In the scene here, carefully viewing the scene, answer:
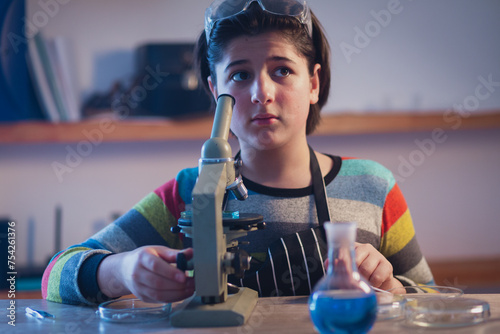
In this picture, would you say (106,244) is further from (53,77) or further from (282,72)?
(53,77)

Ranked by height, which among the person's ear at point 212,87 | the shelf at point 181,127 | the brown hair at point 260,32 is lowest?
the person's ear at point 212,87

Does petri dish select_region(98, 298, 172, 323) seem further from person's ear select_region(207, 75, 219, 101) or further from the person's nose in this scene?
person's ear select_region(207, 75, 219, 101)

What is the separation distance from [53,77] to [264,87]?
1.46 m

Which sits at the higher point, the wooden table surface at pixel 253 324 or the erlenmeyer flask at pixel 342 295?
the erlenmeyer flask at pixel 342 295

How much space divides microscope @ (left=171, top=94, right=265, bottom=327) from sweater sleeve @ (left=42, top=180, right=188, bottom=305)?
29 centimetres

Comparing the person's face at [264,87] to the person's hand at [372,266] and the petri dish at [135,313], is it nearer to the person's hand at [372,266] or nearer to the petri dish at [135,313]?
the person's hand at [372,266]

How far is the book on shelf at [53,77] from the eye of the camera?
243 centimetres

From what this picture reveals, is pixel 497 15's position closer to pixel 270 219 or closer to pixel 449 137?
pixel 449 137

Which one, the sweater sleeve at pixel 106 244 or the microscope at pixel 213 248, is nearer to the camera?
the microscope at pixel 213 248

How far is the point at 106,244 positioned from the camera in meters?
1.40

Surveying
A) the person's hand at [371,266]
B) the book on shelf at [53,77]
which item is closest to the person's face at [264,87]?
the person's hand at [371,266]

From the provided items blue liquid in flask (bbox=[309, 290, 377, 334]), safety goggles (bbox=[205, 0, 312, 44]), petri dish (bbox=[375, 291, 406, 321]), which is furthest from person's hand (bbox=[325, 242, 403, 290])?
safety goggles (bbox=[205, 0, 312, 44])

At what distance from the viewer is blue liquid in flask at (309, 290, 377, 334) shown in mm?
790

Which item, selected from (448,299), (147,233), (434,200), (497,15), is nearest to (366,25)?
(497,15)
